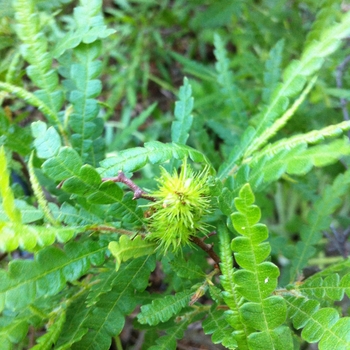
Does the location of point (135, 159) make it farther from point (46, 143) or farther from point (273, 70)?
point (273, 70)

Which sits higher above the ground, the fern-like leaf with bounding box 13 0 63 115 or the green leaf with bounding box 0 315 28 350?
the fern-like leaf with bounding box 13 0 63 115

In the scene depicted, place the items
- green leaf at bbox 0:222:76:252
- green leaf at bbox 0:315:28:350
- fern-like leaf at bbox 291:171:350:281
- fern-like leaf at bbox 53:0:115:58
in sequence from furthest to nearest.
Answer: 1. fern-like leaf at bbox 291:171:350:281
2. fern-like leaf at bbox 53:0:115:58
3. green leaf at bbox 0:315:28:350
4. green leaf at bbox 0:222:76:252

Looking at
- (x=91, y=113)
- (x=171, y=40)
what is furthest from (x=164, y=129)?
(x=91, y=113)

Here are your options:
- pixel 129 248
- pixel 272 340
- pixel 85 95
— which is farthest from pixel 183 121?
pixel 272 340

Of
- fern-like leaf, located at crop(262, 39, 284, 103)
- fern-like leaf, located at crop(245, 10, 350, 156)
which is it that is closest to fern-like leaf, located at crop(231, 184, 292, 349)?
fern-like leaf, located at crop(245, 10, 350, 156)

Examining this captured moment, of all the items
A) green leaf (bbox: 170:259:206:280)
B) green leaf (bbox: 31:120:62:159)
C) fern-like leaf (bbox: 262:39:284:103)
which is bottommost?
green leaf (bbox: 170:259:206:280)

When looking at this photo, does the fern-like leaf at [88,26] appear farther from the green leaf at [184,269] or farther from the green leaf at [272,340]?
the green leaf at [272,340]

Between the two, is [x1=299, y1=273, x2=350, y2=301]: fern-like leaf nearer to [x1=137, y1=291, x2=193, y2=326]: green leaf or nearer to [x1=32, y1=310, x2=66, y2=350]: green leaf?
[x1=137, y1=291, x2=193, y2=326]: green leaf
